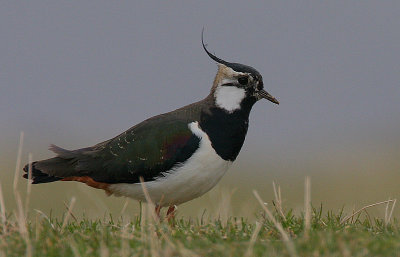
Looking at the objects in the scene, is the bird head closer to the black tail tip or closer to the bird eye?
the bird eye

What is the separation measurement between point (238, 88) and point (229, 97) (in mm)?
146

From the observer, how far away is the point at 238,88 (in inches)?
355

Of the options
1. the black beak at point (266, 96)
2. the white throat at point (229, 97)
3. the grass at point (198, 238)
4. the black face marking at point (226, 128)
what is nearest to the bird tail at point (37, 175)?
the grass at point (198, 238)

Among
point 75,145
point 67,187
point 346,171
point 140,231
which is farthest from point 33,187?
point 140,231

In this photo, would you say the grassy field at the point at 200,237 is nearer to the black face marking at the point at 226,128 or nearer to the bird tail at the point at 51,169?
the black face marking at the point at 226,128

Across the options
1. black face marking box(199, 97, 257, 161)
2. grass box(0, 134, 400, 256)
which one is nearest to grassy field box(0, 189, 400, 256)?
grass box(0, 134, 400, 256)

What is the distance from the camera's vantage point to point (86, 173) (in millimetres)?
9039

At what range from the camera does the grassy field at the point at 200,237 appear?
616 cm

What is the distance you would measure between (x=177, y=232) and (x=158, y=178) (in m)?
1.72

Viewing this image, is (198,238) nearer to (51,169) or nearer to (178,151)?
(178,151)

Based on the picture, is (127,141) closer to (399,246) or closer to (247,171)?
(399,246)

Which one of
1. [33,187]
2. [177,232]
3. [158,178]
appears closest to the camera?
[177,232]

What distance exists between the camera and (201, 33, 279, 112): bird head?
29.5ft

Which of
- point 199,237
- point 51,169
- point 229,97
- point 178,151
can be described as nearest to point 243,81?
point 229,97
